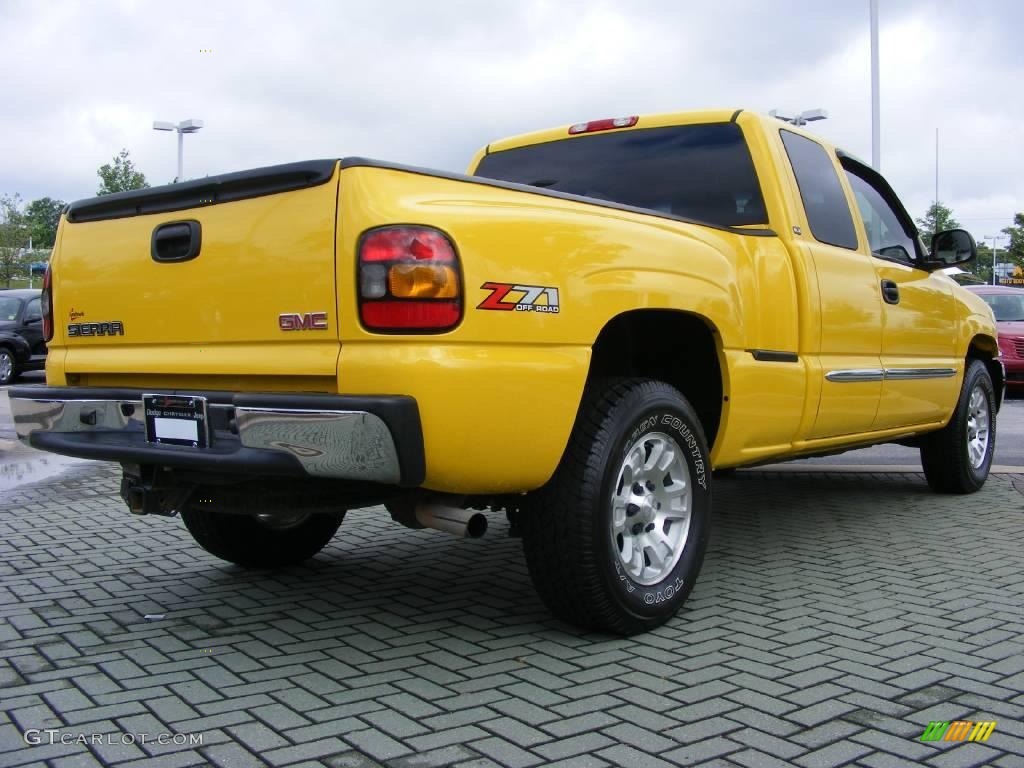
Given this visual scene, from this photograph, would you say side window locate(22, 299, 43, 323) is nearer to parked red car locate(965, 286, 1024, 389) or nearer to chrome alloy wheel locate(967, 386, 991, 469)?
parked red car locate(965, 286, 1024, 389)

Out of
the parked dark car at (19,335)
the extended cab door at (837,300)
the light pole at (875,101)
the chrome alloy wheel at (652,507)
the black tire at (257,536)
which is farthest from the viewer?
the light pole at (875,101)

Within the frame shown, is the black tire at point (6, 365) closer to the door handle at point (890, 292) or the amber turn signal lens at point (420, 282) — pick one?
the door handle at point (890, 292)

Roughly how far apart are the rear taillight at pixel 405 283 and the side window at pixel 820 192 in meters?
2.58

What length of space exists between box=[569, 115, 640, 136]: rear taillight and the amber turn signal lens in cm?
251

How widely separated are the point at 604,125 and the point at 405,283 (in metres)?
2.63

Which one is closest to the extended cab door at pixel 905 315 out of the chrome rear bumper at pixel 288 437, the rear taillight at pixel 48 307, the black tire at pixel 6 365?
the chrome rear bumper at pixel 288 437

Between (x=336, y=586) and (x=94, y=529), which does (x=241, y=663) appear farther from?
(x=94, y=529)

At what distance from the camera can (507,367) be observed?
10.5 feet

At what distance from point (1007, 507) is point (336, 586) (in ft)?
13.7

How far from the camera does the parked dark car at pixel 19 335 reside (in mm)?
18156

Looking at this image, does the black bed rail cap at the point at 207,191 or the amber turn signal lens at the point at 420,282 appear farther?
the black bed rail cap at the point at 207,191

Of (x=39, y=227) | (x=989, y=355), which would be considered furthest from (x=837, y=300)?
Answer: (x=39, y=227)

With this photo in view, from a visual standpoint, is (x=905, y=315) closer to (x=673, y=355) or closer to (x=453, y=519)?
(x=673, y=355)

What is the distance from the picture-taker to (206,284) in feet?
11.5
